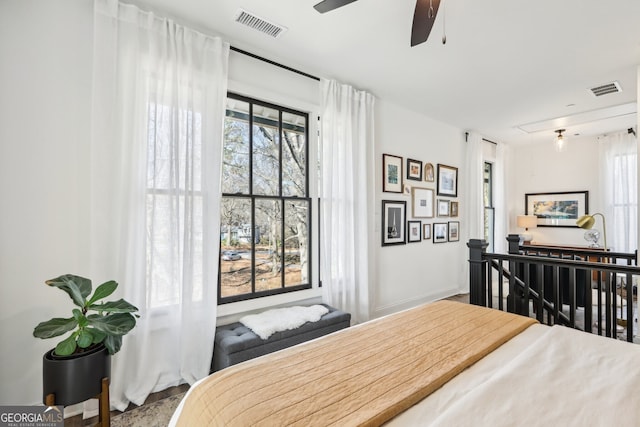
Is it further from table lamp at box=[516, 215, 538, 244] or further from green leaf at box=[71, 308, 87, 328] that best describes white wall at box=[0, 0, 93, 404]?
table lamp at box=[516, 215, 538, 244]

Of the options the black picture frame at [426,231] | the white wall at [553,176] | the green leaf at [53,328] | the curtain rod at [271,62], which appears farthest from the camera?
the white wall at [553,176]

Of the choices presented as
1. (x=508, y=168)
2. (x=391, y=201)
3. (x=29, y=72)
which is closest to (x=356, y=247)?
(x=391, y=201)

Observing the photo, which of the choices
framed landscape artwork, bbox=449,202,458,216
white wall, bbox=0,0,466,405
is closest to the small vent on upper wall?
white wall, bbox=0,0,466,405

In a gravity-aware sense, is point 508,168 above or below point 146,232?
above

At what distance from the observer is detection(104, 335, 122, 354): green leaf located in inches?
63.2

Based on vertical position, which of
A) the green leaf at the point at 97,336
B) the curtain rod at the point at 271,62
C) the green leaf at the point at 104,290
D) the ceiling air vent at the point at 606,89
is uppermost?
the ceiling air vent at the point at 606,89

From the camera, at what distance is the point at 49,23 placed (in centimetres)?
194

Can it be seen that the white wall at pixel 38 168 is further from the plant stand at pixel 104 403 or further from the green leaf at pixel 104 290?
the plant stand at pixel 104 403

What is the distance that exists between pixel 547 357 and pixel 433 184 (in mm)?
3697

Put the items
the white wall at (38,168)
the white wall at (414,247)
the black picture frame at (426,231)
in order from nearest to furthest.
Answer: the white wall at (38,168) → the white wall at (414,247) → the black picture frame at (426,231)

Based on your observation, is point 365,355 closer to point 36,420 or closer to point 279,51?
point 36,420

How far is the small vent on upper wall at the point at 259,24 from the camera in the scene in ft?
7.45

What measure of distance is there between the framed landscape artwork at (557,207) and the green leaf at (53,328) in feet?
24.2

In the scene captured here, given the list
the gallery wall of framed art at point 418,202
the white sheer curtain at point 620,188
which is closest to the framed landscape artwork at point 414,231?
the gallery wall of framed art at point 418,202
